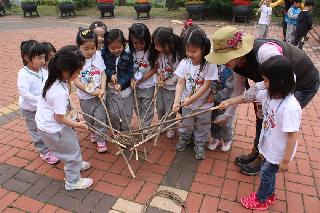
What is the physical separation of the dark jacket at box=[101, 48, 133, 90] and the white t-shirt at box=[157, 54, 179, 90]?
14.1 inches

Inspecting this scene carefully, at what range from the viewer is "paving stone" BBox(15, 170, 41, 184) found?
3404mm

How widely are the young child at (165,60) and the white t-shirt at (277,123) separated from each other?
1.19 metres

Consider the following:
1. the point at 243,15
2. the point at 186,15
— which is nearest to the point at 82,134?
the point at 243,15

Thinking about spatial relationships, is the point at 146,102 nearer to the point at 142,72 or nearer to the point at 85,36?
the point at 142,72

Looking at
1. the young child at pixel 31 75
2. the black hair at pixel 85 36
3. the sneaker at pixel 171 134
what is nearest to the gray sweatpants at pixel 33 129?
the young child at pixel 31 75

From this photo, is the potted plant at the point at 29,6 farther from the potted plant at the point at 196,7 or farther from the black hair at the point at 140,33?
the black hair at the point at 140,33

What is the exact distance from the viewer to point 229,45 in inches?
113

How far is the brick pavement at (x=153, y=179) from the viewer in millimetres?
3043

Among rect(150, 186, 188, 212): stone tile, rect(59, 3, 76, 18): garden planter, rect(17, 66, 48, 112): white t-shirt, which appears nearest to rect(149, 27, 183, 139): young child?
rect(150, 186, 188, 212): stone tile

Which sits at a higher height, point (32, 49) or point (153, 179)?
point (32, 49)

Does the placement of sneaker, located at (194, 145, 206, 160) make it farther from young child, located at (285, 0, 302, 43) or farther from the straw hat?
young child, located at (285, 0, 302, 43)

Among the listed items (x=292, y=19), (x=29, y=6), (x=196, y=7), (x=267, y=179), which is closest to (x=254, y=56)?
(x=267, y=179)

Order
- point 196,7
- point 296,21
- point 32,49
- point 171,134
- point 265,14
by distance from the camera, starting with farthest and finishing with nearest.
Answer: point 196,7, point 265,14, point 296,21, point 171,134, point 32,49

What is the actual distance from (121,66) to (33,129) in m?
1.27
